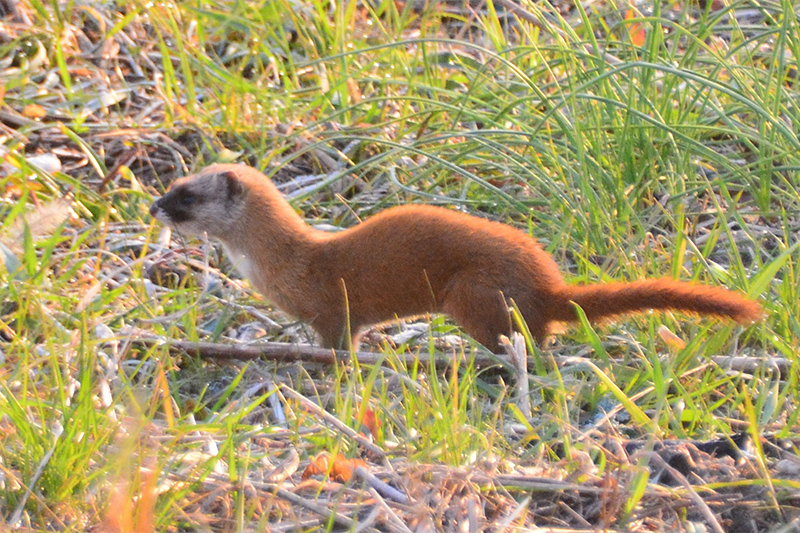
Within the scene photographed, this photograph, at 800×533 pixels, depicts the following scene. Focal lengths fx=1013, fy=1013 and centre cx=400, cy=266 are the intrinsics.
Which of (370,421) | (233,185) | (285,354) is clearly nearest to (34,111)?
(233,185)

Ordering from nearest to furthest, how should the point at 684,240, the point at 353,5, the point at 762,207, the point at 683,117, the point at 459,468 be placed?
1. the point at 459,468
2. the point at 684,240
3. the point at 762,207
4. the point at 683,117
5. the point at 353,5

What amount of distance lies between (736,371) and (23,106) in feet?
12.3

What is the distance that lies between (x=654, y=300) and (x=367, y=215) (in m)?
1.94

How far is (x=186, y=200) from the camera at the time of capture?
13.8ft

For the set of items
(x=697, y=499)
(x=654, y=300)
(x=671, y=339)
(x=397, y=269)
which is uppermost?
(x=697, y=499)

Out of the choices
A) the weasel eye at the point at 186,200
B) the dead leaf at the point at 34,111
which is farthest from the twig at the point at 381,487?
the dead leaf at the point at 34,111

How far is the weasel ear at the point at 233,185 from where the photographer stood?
4.14 m

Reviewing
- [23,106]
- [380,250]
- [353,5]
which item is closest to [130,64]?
[23,106]

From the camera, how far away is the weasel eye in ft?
13.7

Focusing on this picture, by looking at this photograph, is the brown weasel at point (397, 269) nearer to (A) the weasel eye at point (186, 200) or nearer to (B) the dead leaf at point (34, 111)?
(A) the weasel eye at point (186, 200)

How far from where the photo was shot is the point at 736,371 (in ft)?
9.83

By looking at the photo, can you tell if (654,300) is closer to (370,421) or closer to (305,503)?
(370,421)

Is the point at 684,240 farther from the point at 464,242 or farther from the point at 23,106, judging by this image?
the point at 23,106

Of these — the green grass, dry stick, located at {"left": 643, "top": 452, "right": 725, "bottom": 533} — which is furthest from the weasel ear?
dry stick, located at {"left": 643, "top": 452, "right": 725, "bottom": 533}
